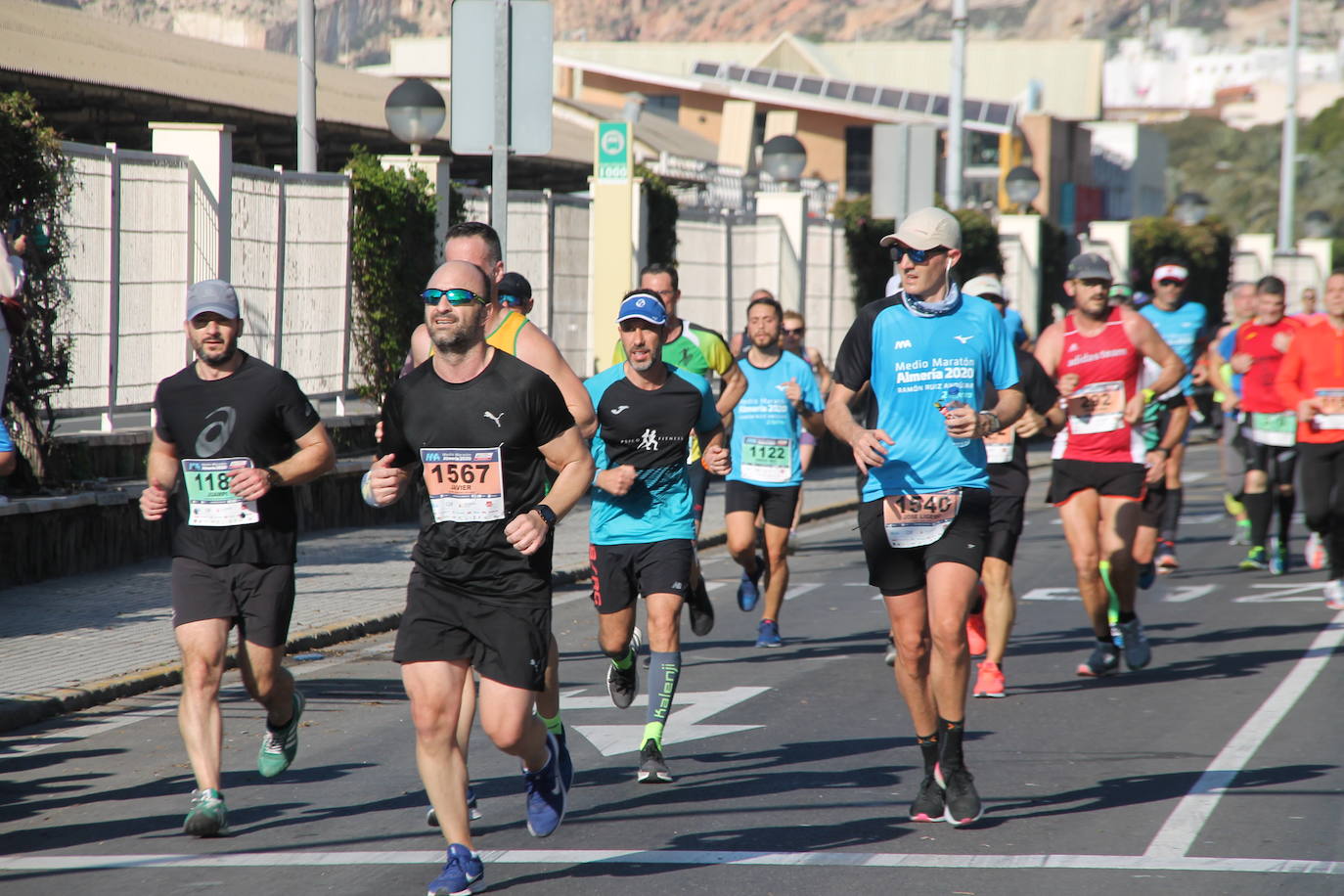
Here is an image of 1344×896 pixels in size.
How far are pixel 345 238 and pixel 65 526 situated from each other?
5071 millimetres

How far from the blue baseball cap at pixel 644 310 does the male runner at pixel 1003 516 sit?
183 centimetres

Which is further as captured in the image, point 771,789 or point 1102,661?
point 1102,661

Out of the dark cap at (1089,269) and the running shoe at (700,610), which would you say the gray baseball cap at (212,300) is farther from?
the dark cap at (1089,269)

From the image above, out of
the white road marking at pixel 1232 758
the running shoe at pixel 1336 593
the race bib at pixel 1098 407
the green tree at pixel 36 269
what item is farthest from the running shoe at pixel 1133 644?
the green tree at pixel 36 269

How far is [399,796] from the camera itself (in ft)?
24.1

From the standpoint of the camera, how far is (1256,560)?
1529cm

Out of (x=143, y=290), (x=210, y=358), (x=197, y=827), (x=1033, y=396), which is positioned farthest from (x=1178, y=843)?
(x=143, y=290)

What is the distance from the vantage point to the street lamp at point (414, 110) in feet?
56.3

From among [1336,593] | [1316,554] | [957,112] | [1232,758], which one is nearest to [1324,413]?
[1336,593]

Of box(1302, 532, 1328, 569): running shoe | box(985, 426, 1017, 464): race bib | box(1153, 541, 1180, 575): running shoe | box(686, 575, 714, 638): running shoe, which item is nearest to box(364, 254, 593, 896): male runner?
box(686, 575, 714, 638): running shoe

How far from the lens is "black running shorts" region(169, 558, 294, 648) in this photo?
6988 mm

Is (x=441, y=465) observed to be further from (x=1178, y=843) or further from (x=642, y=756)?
(x=1178, y=843)

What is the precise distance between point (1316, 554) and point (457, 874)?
444 inches

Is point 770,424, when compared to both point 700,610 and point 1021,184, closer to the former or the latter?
point 700,610
